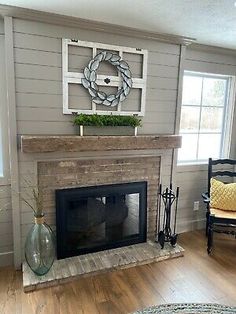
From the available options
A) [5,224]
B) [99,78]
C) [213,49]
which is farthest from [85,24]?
[5,224]

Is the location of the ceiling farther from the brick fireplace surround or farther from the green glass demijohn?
the green glass demijohn

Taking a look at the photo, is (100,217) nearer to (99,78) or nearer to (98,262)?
(98,262)

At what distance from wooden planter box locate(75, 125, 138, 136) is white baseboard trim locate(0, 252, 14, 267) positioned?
1.39 meters

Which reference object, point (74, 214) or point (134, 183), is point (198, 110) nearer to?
point (134, 183)

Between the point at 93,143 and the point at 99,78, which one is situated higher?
the point at 99,78

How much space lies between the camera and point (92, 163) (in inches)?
102

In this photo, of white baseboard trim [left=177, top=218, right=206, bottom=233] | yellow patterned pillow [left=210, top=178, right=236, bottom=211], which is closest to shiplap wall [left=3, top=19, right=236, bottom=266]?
yellow patterned pillow [left=210, top=178, right=236, bottom=211]

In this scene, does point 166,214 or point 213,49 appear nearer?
point 166,214

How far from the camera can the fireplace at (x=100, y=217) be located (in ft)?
8.30

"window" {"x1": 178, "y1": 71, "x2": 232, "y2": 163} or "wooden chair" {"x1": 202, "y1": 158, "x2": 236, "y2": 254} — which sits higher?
"window" {"x1": 178, "y1": 71, "x2": 232, "y2": 163}

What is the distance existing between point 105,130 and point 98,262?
4.31 feet

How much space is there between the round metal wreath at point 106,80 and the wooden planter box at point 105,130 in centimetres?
26

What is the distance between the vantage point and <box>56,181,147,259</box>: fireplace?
253 cm

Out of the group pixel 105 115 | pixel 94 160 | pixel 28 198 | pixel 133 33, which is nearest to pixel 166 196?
Answer: pixel 94 160
